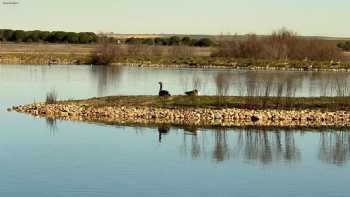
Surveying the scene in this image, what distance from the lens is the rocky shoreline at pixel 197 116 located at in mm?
30641

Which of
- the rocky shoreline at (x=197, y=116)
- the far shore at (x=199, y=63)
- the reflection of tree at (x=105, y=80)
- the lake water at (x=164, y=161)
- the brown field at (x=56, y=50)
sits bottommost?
the lake water at (x=164, y=161)

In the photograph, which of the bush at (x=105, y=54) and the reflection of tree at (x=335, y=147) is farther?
the bush at (x=105, y=54)

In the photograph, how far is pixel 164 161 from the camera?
22172 millimetres

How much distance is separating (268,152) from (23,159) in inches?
284

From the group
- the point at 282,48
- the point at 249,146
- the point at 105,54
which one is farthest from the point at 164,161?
the point at 282,48

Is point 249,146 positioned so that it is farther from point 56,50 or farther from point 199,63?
point 56,50

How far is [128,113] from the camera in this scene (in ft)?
104

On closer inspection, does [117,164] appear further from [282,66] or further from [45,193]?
[282,66]

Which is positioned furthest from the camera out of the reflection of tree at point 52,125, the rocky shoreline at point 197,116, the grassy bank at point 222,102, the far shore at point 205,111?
the grassy bank at point 222,102

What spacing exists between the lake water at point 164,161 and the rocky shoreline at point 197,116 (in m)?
1.32

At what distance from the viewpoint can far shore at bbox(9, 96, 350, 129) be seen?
30781 mm

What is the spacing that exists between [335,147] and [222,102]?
8131 millimetres

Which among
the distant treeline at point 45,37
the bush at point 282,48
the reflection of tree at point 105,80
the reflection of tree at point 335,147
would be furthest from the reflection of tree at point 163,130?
the distant treeline at point 45,37

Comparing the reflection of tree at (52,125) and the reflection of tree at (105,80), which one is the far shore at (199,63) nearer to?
the reflection of tree at (105,80)
